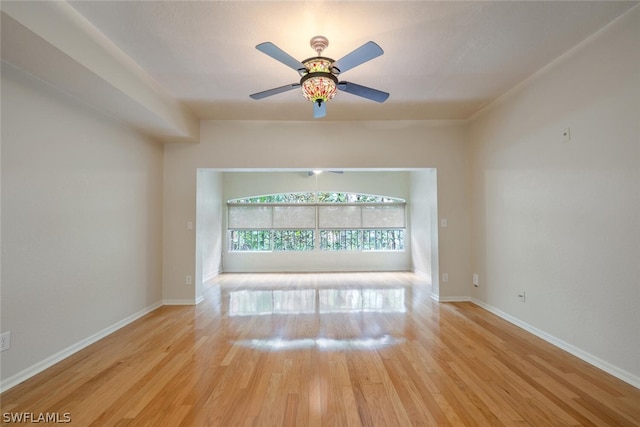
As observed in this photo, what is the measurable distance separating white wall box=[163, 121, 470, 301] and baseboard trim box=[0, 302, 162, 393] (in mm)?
925

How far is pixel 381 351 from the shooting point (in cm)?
265

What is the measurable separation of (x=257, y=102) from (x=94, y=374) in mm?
3102

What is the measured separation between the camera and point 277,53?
1981 millimetres

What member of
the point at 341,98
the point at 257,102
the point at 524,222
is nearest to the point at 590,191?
the point at 524,222

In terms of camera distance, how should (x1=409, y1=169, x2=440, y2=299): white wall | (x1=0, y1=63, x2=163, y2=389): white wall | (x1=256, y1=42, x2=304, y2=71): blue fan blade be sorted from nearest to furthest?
1. (x1=256, y1=42, x2=304, y2=71): blue fan blade
2. (x1=0, y1=63, x2=163, y2=389): white wall
3. (x1=409, y1=169, x2=440, y2=299): white wall

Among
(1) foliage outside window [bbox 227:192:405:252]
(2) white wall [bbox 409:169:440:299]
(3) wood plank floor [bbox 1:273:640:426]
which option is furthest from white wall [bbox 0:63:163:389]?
(2) white wall [bbox 409:169:440:299]

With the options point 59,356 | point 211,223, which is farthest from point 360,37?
point 211,223

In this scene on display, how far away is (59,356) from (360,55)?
3461 millimetres

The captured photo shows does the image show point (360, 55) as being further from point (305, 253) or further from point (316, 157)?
point (305, 253)

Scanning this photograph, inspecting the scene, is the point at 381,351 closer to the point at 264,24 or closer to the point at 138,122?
the point at 264,24

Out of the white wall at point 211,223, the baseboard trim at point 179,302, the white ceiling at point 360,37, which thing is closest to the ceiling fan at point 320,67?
the white ceiling at point 360,37

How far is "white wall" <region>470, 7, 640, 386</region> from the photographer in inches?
83.8

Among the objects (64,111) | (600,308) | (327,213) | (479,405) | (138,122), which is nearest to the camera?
(479,405)

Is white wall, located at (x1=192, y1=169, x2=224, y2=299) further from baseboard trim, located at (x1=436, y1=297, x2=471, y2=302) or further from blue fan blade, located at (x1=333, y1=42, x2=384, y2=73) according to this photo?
baseboard trim, located at (x1=436, y1=297, x2=471, y2=302)
